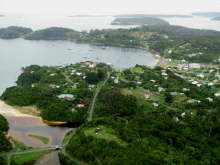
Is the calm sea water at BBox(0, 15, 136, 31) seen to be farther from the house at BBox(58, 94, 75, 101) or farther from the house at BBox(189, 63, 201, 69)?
the house at BBox(58, 94, 75, 101)

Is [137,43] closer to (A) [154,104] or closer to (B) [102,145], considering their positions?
(A) [154,104]

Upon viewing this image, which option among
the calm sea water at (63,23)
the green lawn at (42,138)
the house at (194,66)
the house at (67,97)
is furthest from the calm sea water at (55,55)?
the calm sea water at (63,23)

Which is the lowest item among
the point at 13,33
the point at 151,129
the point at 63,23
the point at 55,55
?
the point at 151,129

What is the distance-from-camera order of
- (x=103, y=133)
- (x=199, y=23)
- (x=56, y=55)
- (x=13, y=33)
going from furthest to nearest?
(x=199, y=23) → (x=13, y=33) → (x=56, y=55) → (x=103, y=133)

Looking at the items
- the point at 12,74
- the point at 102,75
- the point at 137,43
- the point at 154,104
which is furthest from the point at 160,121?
the point at 137,43

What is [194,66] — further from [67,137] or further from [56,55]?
[56,55]

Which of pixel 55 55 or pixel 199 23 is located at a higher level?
pixel 199 23

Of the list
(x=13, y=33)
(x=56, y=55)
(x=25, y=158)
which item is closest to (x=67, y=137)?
(x=25, y=158)

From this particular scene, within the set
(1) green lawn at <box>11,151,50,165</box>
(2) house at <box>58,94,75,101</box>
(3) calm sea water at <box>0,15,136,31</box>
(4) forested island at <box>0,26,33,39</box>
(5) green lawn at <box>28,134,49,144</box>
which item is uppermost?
(3) calm sea water at <box>0,15,136,31</box>

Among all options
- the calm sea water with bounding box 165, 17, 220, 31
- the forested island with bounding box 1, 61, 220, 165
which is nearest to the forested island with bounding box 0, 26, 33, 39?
the forested island with bounding box 1, 61, 220, 165
